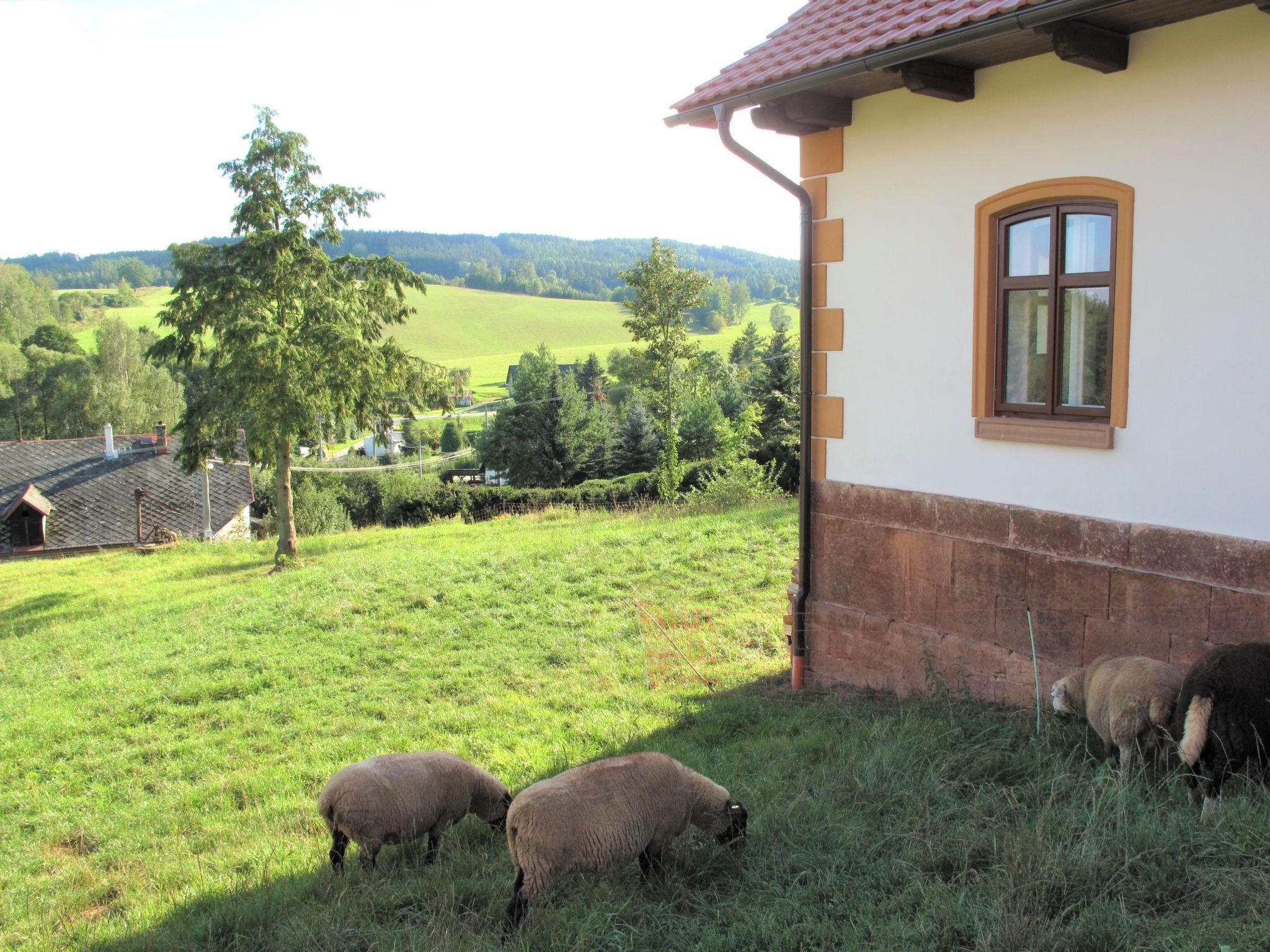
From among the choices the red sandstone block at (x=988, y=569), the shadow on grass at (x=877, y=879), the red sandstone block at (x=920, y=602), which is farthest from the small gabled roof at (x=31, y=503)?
the red sandstone block at (x=988, y=569)

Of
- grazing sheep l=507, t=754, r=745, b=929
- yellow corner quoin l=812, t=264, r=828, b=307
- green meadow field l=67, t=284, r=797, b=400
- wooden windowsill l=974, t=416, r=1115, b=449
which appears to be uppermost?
green meadow field l=67, t=284, r=797, b=400

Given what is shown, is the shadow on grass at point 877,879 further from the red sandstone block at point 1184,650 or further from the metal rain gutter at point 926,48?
the metal rain gutter at point 926,48

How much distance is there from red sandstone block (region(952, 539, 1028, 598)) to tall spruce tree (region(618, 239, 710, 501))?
1161 inches

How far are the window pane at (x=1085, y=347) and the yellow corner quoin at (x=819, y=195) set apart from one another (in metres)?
2.16

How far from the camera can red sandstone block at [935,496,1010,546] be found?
636 cm

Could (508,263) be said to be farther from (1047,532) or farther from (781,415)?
(1047,532)

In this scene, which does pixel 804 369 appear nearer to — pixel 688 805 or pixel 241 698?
pixel 688 805

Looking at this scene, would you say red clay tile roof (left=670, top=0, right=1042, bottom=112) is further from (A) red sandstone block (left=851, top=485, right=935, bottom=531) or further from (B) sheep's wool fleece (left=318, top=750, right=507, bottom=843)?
(B) sheep's wool fleece (left=318, top=750, right=507, bottom=843)

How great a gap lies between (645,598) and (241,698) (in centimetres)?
513

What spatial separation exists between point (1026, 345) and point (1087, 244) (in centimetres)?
75

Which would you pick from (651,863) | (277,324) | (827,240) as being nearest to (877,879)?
(651,863)

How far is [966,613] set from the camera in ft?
21.7

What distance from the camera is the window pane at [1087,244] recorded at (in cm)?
577

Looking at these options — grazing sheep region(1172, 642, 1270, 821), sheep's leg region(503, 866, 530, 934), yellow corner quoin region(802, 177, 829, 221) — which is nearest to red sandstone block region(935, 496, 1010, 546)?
grazing sheep region(1172, 642, 1270, 821)
